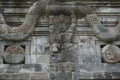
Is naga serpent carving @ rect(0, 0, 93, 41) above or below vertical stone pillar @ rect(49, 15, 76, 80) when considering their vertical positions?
above

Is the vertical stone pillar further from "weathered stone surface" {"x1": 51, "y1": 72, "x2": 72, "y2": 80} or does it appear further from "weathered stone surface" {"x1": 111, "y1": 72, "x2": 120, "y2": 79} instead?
"weathered stone surface" {"x1": 111, "y1": 72, "x2": 120, "y2": 79}

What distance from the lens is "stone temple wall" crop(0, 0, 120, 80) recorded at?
22.1 feet

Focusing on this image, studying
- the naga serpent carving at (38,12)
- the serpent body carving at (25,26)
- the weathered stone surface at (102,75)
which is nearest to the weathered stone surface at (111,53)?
the weathered stone surface at (102,75)

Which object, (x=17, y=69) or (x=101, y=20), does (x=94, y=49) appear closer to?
(x=101, y=20)

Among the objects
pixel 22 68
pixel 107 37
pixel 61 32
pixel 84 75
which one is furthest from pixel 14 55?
pixel 107 37

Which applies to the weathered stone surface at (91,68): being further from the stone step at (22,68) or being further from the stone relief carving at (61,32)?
the stone step at (22,68)

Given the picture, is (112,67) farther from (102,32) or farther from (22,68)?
(22,68)

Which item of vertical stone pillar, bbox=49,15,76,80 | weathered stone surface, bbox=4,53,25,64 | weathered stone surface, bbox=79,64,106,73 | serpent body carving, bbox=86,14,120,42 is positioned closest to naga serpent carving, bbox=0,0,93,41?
vertical stone pillar, bbox=49,15,76,80

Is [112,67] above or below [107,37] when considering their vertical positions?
below

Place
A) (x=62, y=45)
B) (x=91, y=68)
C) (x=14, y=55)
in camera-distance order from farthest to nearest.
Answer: (x=62, y=45) < (x=14, y=55) < (x=91, y=68)

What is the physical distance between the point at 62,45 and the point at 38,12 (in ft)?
3.13

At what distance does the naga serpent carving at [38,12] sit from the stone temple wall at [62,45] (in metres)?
0.02

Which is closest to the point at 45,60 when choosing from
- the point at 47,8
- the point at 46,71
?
the point at 46,71

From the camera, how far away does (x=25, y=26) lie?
7.16 meters
